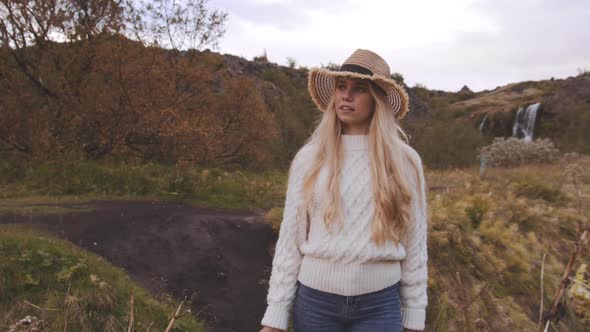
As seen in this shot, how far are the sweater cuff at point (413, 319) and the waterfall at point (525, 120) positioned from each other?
101ft

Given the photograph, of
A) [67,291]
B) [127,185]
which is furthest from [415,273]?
[127,185]

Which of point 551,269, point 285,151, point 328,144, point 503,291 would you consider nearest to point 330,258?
point 328,144

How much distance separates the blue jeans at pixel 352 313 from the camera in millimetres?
2219

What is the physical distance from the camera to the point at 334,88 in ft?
9.05

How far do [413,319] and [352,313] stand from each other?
0.31 metres

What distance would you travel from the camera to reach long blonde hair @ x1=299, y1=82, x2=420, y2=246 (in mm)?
2258

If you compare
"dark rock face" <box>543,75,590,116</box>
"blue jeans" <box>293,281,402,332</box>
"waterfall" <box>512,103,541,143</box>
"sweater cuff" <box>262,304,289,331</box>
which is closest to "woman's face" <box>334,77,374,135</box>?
"blue jeans" <box>293,281,402,332</box>

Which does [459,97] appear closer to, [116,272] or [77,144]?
[77,144]

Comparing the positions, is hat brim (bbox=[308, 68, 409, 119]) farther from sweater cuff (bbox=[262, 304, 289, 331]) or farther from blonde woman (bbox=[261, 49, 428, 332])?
sweater cuff (bbox=[262, 304, 289, 331])

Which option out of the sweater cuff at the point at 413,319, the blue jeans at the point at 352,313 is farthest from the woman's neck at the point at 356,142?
the sweater cuff at the point at 413,319

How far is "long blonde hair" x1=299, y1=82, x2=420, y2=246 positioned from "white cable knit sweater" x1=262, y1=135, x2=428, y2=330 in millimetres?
38

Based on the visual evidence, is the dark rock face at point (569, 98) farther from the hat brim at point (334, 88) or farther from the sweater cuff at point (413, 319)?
the sweater cuff at point (413, 319)

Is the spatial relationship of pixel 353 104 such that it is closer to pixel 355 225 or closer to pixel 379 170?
pixel 379 170

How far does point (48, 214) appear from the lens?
6574 mm
